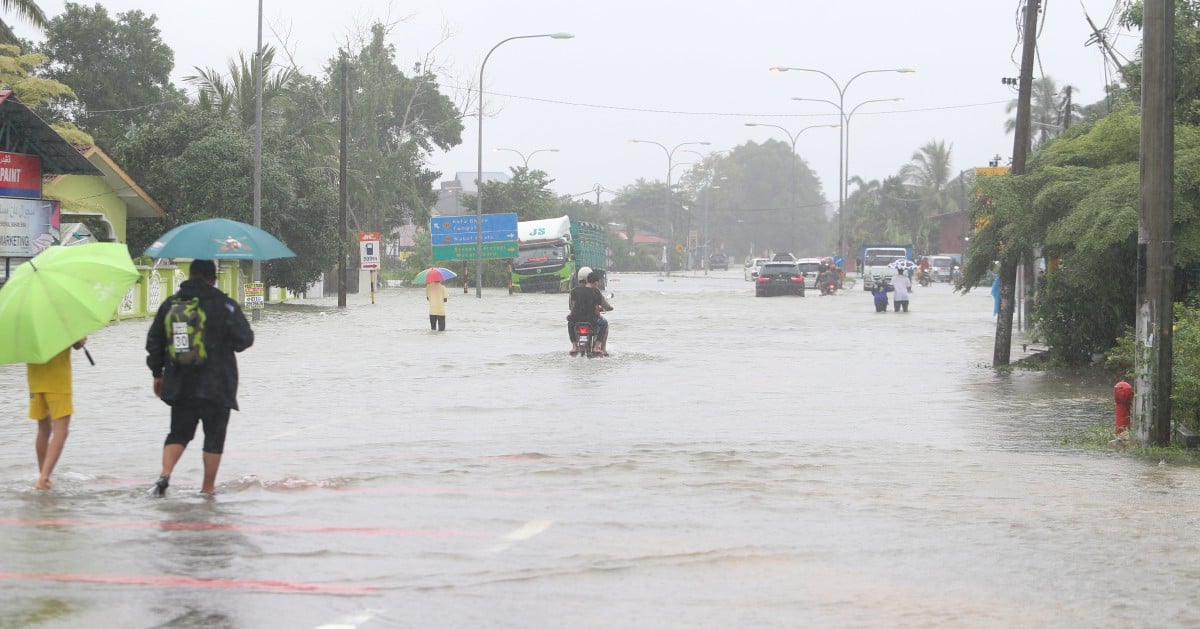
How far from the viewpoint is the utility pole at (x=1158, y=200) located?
11.9 m

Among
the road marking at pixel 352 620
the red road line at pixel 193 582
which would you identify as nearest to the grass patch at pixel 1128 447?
the red road line at pixel 193 582

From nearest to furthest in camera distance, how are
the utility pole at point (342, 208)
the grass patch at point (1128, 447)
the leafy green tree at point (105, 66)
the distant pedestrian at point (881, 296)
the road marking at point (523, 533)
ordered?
the road marking at point (523, 533) < the grass patch at point (1128, 447) < the distant pedestrian at point (881, 296) < the utility pole at point (342, 208) < the leafy green tree at point (105, 66)

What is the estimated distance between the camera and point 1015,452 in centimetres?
1227

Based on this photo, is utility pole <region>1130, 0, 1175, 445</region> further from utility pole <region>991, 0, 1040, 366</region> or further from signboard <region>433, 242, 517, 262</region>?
signboard <region>433, 242, 517, 262</region>

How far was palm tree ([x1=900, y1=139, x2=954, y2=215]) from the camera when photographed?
371ft

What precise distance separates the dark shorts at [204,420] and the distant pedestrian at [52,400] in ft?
2.63

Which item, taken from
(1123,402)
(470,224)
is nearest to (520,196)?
(470,224)

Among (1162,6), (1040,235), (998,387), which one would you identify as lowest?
(998,387)

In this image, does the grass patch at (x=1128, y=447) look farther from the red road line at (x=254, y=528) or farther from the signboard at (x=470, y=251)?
the signboard at (x=470, y=251)

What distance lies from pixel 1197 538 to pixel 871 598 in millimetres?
2647

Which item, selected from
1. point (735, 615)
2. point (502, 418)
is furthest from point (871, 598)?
point (502, 418)

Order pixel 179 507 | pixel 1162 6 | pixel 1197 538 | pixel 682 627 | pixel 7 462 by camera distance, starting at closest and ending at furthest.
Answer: pixel 682 627 → pixel 1197 538 → pixel 179 507 → pixel 7 462 → pixel 1162 6

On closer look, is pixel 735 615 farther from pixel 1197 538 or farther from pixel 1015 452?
pixel 1015 452

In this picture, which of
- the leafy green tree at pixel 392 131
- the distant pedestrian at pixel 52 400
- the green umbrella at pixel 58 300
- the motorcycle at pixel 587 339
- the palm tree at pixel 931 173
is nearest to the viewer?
the green umbrella at pixel 58 300
